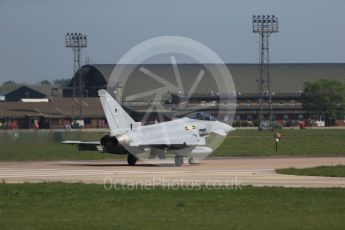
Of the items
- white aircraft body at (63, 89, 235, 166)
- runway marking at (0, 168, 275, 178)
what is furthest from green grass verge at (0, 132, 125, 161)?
runway marking at (0, 168, 275, 178)

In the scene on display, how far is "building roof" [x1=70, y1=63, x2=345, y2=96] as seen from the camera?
15062cm

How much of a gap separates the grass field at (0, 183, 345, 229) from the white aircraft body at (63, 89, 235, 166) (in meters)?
14.5

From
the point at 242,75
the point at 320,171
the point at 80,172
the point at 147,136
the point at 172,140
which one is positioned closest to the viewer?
the point at 320,171

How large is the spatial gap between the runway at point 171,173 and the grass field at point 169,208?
138 inches

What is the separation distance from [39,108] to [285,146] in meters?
79.8

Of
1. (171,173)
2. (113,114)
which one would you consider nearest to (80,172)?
(171,173)

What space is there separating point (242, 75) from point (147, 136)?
376 feet

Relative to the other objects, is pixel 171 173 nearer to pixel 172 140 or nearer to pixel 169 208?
pixel 172 140

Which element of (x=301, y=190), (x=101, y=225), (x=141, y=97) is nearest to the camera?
(x=101, y=225)

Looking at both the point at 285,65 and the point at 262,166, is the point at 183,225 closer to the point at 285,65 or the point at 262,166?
the point at 262,166

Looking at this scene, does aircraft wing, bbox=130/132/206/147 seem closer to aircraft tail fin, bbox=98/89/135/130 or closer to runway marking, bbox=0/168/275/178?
aircraft tail fin, bbox=98/89/135/130

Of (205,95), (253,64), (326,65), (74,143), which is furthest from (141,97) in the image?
(74,143)

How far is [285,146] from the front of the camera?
65.1 m

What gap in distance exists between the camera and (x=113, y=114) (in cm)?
4362
